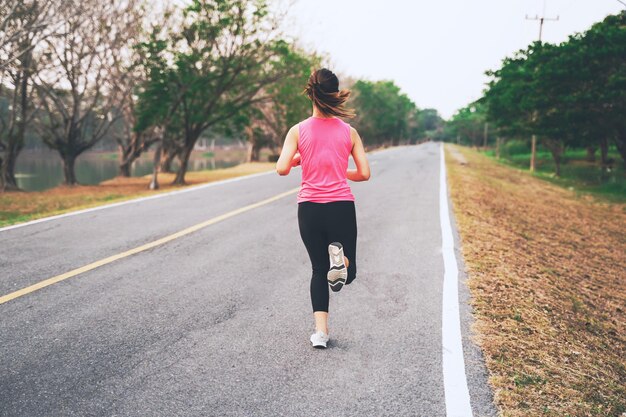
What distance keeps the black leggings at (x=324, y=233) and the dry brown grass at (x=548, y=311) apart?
4.12 feet

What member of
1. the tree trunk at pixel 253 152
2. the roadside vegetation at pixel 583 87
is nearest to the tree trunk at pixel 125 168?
the tree trunk at pixel 253 152

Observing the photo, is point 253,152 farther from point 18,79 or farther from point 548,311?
point 548,311

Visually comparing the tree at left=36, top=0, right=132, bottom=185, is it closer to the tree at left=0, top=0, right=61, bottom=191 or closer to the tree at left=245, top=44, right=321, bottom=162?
the tree at left=0, top=0, right=61, bottom=191

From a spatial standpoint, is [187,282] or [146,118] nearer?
[187,282]

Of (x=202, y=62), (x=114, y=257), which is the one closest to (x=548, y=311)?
(x=114, y=257)

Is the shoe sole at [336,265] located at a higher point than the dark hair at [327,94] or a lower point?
lower

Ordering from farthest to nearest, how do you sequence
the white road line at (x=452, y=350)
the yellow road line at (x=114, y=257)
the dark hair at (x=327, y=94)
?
the yellow road line at (x=114, y=257) → the dark hair at (x=327, y=94) → the white road line at (x=452, y=350)

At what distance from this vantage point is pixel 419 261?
Answer: 605 cm

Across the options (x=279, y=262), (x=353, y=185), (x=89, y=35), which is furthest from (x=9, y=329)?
(x=89, y=35)

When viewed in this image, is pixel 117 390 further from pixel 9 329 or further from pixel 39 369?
pixel 9 329

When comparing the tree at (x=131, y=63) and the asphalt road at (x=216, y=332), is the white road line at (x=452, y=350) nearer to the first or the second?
the asphalt road at (x=216, y=332)

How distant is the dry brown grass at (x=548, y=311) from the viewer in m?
2.96

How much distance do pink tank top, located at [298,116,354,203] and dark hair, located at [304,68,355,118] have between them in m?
0.08

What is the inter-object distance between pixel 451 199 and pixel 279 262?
297 inches
